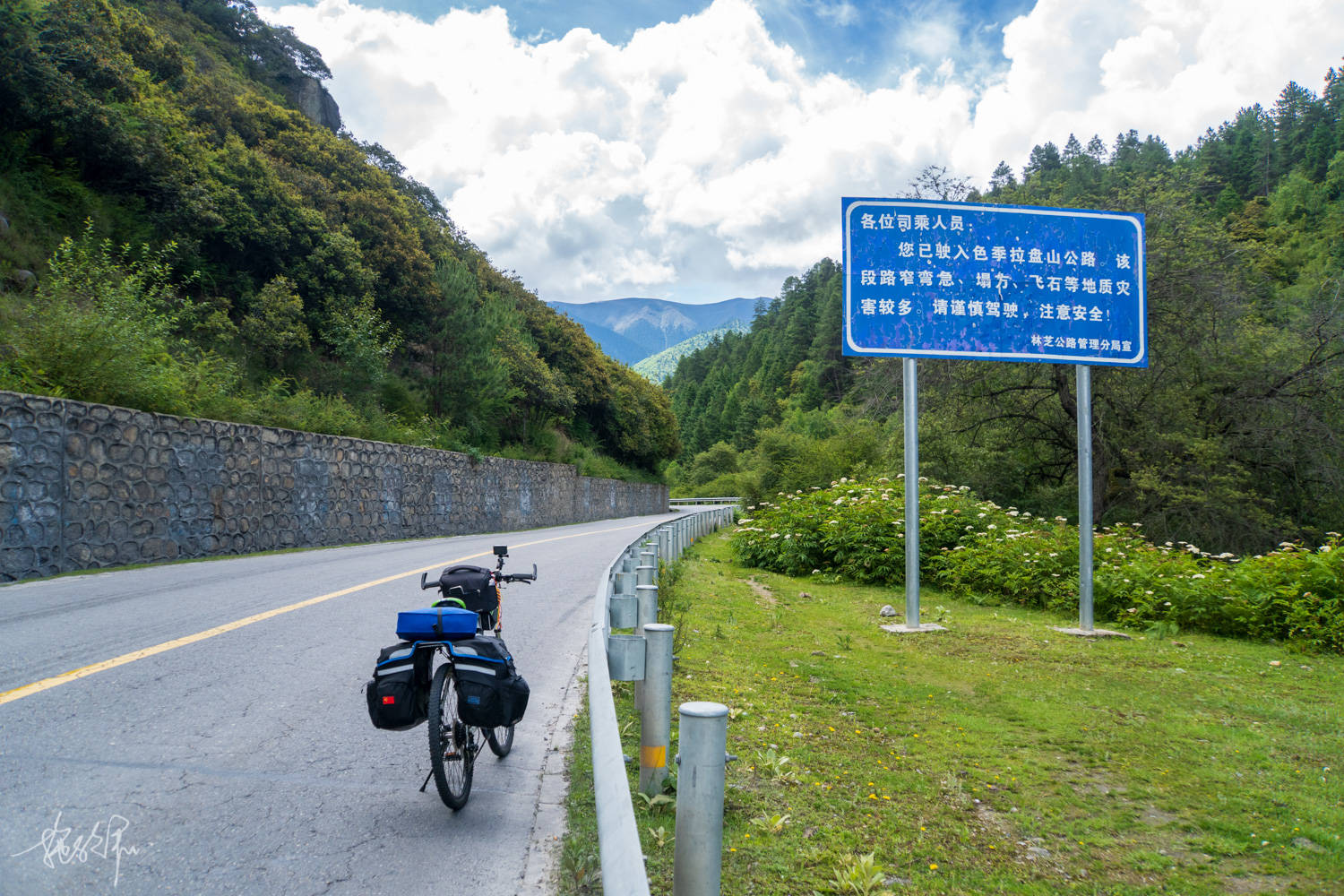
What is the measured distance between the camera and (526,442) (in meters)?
40.7

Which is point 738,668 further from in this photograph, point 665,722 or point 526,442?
point 526,442

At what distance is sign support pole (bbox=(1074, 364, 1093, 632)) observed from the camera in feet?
32.9

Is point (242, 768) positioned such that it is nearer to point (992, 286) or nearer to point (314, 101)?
point (992, 286)

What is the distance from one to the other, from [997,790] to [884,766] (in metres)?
0.65

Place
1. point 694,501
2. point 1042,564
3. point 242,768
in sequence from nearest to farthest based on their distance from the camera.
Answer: point 242,768 < point 1042,564 < point 694,501

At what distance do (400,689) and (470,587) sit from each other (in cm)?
130

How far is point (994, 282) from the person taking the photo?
10.6m

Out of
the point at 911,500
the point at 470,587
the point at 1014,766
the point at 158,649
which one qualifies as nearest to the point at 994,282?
the point at 911,500

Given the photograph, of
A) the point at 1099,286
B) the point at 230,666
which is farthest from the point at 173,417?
the point at 1099,286

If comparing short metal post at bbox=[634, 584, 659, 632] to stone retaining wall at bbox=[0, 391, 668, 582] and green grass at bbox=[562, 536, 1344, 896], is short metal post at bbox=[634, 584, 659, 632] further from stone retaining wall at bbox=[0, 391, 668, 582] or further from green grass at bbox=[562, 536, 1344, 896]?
stone retaining wall at bbox=[0, 391, 668, 582]

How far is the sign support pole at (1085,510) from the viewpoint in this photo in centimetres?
1004

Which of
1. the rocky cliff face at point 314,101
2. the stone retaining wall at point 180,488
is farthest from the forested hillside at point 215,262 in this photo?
the rocky cliff face at point 314,101

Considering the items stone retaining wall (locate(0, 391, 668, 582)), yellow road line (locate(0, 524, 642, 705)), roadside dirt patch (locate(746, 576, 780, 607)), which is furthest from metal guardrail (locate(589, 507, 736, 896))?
stone retaining wall (locate(0, 391, 668, 582))

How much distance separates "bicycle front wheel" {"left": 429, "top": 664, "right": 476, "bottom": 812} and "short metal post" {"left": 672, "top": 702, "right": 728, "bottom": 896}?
1.52m
